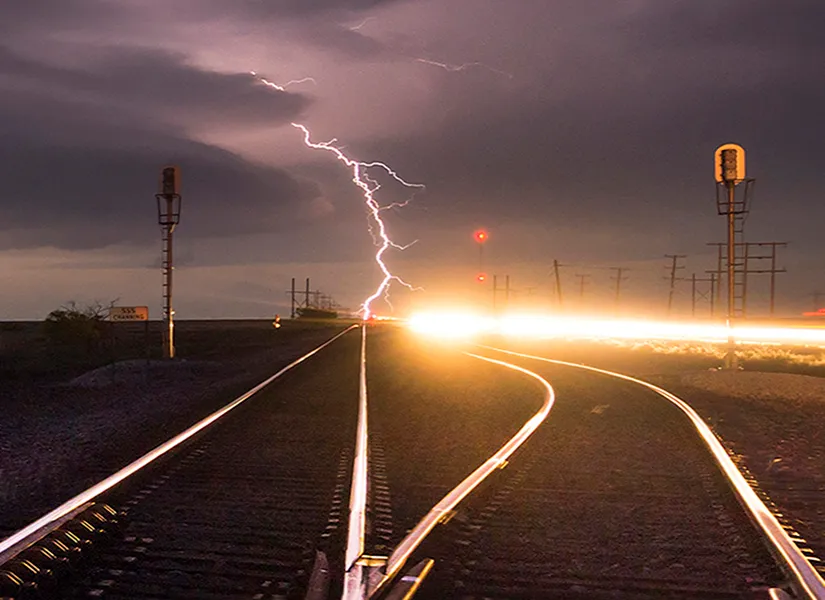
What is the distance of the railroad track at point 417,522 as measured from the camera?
5.35 metres

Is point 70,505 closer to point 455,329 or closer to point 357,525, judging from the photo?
point 357,525

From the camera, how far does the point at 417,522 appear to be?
699 cm

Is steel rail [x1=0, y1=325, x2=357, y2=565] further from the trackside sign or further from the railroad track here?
the trackside sign

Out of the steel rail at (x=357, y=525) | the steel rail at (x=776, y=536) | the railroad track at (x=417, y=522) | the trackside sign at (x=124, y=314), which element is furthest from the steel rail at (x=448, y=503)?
the trackside sign at (x=124, y=314)

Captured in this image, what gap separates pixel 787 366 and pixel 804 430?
2114 cm

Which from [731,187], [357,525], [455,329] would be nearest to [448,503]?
[357,525]

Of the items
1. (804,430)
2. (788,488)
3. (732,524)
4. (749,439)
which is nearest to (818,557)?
(732,524)

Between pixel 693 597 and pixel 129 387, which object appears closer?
pixel 693 597

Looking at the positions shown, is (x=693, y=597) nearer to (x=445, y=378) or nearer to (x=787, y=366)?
(x=445, y=378)

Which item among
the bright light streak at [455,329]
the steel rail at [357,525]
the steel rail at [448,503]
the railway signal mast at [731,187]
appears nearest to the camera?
the steel rail at [357,525]

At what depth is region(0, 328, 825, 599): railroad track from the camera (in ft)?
17.6

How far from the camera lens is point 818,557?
6.18m

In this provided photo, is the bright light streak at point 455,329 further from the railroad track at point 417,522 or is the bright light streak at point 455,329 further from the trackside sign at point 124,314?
the railroad track at point 417,522

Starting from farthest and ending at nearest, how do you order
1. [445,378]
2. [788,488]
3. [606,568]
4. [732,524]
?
[445,378]
[788,488]
[732,524]
[606,568]
